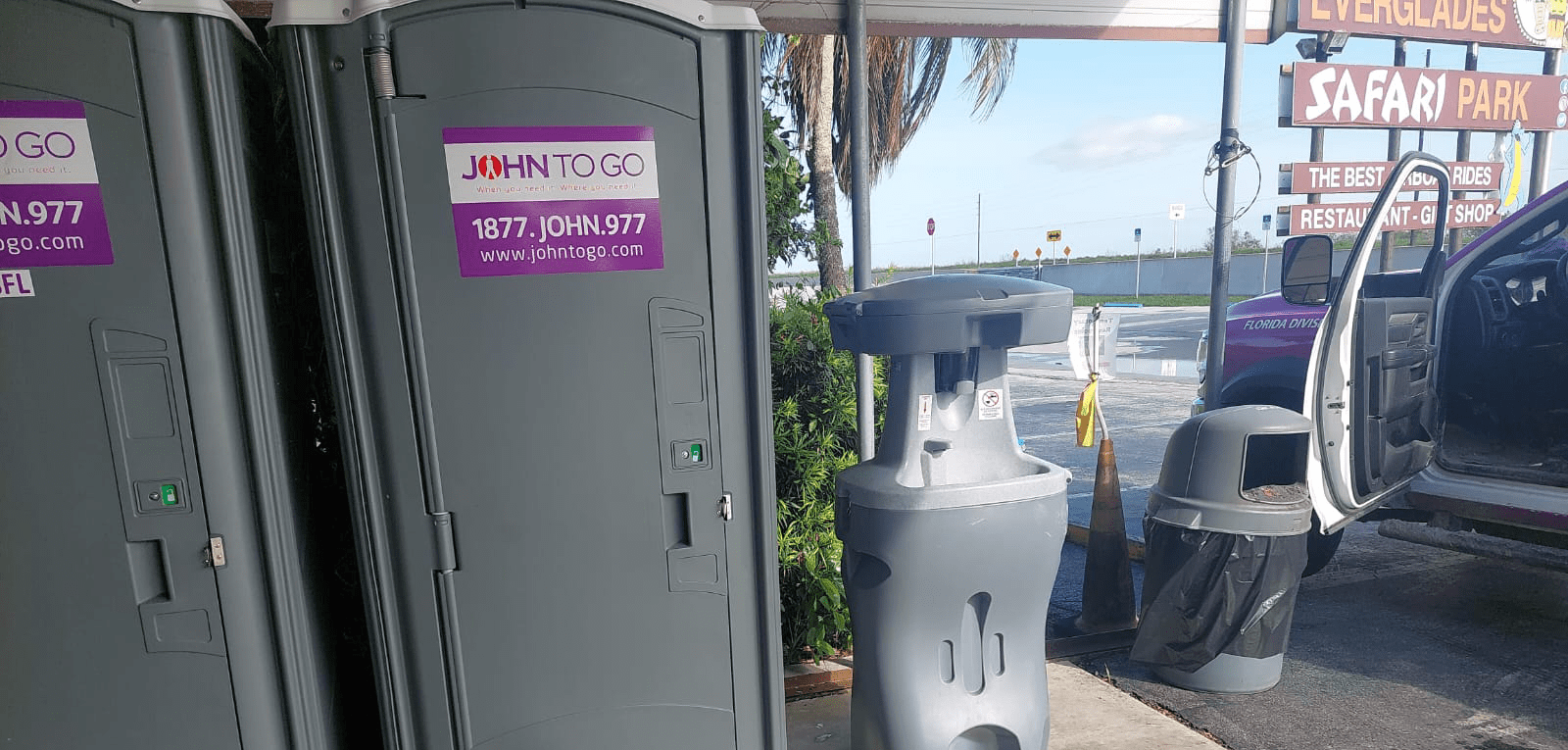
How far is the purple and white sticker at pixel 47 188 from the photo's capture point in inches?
65.2

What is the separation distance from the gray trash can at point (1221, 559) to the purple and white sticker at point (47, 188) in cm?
352

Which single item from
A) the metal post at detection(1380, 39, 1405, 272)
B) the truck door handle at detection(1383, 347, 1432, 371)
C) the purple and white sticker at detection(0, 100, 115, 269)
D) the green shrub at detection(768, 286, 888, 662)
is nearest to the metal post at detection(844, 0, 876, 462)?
the green shrub at detection(768, 286, 888, 662)

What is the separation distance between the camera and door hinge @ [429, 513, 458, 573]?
194cm

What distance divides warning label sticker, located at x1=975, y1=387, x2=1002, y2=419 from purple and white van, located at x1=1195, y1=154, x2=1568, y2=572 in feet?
6.17

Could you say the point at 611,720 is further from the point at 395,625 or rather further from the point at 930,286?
the point at 930,286

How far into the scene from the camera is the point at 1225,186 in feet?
12.9

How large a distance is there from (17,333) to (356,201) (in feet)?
2.44

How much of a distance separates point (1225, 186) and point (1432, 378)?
1629mm

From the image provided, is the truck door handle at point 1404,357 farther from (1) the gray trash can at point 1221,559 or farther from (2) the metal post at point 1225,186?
(1) the gray trash can at point 1221,559

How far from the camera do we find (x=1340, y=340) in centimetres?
352

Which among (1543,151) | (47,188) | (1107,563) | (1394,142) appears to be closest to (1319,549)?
(1107,563)

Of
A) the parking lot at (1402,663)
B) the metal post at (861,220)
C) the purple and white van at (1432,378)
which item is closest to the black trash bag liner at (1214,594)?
the parking lot at (1402,663)

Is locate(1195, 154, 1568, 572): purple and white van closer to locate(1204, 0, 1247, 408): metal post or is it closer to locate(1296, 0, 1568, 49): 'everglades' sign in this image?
locate(1204, 0, 1247, 408): metal post

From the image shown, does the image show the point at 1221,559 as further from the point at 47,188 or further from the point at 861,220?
the point at 47,188
